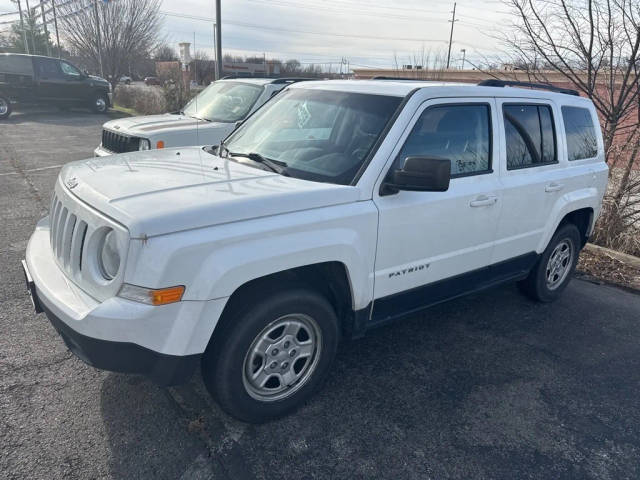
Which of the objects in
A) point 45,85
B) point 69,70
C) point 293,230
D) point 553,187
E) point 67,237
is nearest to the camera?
point 293,230

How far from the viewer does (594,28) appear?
7.00 m

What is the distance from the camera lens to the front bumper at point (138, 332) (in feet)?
7.65

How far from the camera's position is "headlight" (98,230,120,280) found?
249 cm

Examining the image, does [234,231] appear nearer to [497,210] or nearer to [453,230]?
[453,230]

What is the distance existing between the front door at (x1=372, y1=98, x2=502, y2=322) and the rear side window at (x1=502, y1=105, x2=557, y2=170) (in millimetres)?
251

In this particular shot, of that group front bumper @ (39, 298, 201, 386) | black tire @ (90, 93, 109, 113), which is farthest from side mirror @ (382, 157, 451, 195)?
black tire @ (90, 93, 109, 113)

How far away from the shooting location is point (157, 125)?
7.02 meters

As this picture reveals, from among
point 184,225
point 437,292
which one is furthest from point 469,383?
point 184,225

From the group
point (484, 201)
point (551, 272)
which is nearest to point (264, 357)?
point (484, 201)

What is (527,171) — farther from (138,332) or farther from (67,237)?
(67,237)

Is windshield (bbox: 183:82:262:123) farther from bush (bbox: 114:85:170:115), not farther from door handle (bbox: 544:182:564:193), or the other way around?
bush (bbox: 114:85:170:115)

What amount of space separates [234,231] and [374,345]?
6.07ft

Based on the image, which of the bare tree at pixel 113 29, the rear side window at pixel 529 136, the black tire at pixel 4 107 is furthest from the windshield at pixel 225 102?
the bare tree at pixel 113 29

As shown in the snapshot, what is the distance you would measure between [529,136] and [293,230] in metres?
2.47
